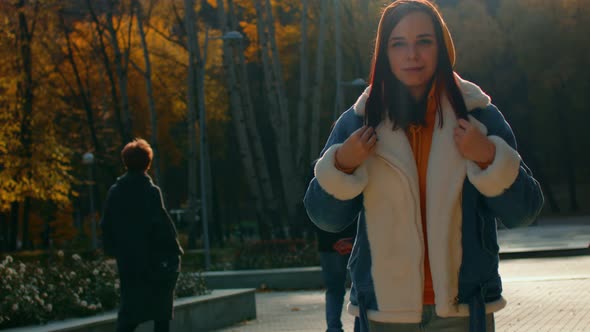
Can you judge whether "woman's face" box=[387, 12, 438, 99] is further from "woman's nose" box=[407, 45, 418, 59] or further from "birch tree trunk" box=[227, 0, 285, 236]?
"birch tree trunk" box=[227, 0, 285, 236]

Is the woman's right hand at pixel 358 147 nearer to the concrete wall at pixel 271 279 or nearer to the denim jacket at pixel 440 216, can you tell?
the denim jacket at pixel 440 216

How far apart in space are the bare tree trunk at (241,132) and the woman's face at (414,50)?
26600mm

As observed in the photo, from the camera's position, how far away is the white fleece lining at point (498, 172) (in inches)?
143

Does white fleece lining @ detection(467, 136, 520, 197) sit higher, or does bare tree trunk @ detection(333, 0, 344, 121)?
bare tree trunk @ detection(333, 0, 344, 121)

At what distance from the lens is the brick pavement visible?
12047mm

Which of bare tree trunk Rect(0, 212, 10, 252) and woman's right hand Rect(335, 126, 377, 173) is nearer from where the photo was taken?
woman's right hand Rect(335, 126, 377, 173)

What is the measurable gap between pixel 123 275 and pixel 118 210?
1.57ft

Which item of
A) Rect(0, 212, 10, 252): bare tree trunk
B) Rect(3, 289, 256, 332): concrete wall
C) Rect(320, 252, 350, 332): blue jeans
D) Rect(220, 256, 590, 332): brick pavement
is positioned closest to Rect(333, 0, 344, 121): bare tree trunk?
Rect(220, 256, 590, 332): brick pavement

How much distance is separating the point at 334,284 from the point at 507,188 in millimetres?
6669

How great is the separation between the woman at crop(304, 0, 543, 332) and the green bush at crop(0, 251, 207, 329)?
7240mm

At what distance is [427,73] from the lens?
12.6 ft

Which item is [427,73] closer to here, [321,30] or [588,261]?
[588,261]

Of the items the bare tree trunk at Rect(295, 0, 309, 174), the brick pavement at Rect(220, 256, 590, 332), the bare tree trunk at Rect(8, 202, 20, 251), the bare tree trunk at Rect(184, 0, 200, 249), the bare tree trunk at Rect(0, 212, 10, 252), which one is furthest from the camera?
the bare tree trunk at Rect(0, 212, 10, 252)

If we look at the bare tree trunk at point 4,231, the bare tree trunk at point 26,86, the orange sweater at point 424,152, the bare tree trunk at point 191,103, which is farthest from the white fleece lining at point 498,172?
the bare tree trunk at point 4,231
